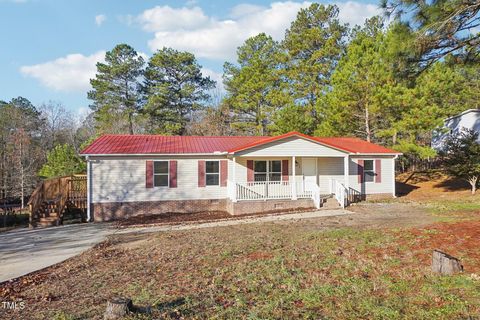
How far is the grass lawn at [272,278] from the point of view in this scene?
4551 millimetres

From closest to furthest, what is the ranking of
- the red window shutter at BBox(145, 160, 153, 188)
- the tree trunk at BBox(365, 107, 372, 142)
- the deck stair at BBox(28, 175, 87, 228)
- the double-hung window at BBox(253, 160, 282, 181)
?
the deck stair at BBox(28, 175, 87, 228) → the red window shutter at BBox(145, 160, 153, 188) → the double-hung window at BBox(253, 160, 282, 181) → the tree trunk at BBox(365, 107, 372, 142)

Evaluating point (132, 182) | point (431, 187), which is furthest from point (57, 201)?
point (431, 187)

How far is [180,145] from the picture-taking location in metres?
17.2

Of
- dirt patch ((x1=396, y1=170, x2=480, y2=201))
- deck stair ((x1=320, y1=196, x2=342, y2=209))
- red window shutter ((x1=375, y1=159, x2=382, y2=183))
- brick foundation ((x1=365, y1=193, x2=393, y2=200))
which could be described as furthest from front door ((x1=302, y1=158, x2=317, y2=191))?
dirt patch ((x1=396, y1=170, x2=480, y2=201))

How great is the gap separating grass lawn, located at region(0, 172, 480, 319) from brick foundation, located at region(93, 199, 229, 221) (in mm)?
5621

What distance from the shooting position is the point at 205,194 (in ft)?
53.7

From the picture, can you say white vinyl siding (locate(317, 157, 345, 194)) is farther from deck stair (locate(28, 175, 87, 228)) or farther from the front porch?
deck stair (locate(28, 175, 87, 228))

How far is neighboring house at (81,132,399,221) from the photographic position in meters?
15.4

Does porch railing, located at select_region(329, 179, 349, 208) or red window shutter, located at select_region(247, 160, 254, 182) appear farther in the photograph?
red window shutter, located at select_region(247, 160, 254, 182)

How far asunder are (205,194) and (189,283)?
1063 cm

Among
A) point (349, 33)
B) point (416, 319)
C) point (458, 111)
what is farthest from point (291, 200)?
point (458, 111)

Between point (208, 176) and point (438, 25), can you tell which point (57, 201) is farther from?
point (438, 25)

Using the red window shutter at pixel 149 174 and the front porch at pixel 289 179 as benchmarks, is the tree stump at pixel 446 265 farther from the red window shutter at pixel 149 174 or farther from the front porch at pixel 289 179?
the red window shutter at pixel 149 174

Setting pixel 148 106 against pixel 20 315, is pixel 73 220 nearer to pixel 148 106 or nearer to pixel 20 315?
pixel 20 315
